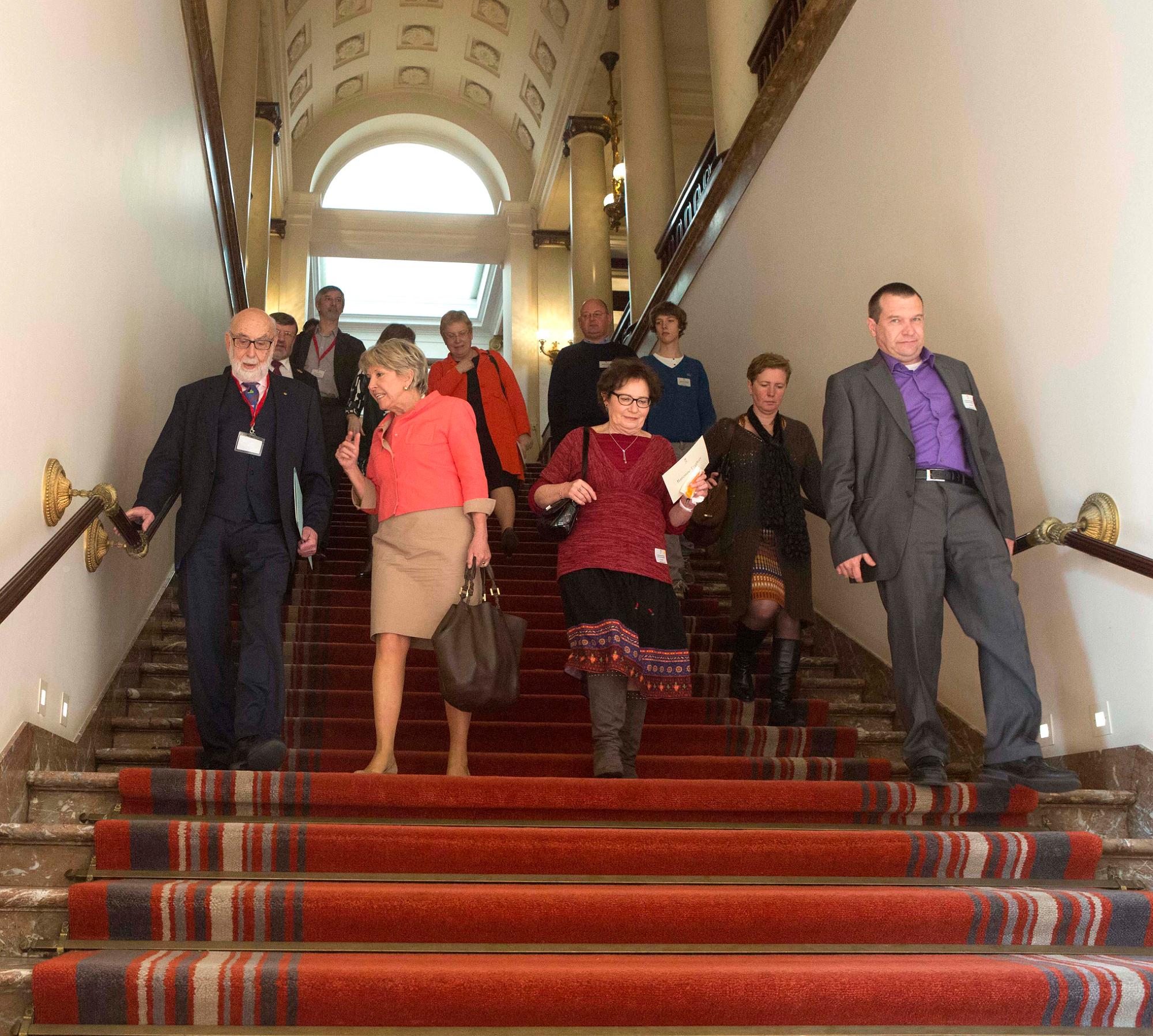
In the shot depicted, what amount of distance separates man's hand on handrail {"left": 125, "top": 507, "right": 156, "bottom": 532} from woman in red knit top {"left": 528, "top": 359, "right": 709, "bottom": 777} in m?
1.33

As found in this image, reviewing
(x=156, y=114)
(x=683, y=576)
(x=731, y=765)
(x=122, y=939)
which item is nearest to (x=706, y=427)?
(x=683, y=576)

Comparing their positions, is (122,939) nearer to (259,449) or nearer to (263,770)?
(263,770)

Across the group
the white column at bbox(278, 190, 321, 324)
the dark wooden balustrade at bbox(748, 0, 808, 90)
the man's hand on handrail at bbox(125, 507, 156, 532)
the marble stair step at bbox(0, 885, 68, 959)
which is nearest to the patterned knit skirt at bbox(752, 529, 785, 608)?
the man's hand on handrail at bbox(125, 507, 156, 532)

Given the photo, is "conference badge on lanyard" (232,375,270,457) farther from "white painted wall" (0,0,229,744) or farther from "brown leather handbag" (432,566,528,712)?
"brown leather handbag" (432,566,528,712)

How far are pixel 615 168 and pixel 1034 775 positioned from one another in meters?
11.7

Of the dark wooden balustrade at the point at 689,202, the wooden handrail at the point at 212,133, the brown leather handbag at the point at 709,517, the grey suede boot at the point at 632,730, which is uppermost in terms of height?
the dark wooden balustrade at the point at 689,202

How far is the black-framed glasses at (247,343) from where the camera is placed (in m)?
4.40

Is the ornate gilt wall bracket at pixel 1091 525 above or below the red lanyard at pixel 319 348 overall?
below

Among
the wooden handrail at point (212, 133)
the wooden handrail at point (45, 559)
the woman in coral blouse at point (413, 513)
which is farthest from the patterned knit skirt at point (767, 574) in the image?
the wooden handrail at point (212, 133)

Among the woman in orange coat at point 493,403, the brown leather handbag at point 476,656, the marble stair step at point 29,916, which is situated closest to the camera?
the marble stair step at point 29,916

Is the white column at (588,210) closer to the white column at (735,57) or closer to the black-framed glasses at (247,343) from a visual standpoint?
the white column at (735,57)

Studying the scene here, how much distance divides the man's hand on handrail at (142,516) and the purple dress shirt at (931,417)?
2.61 meters

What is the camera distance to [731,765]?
4.27 metres

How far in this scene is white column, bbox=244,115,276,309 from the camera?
14.2 metres
